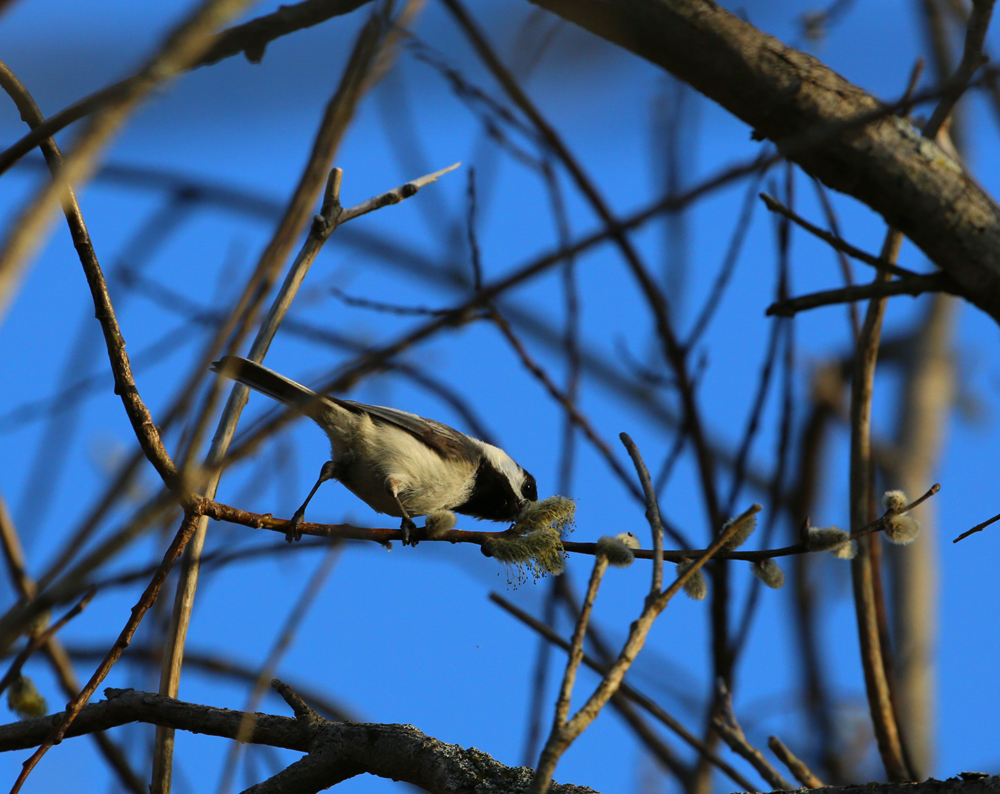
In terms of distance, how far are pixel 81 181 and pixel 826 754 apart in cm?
460

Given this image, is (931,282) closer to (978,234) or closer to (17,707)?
(978,234)

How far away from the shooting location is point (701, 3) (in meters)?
2.16

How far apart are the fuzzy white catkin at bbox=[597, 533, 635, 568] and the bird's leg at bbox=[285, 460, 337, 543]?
78 centimetres

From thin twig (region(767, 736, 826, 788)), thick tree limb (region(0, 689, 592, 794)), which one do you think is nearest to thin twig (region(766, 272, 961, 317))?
thick tree limb (region(0, 689, 592, 794))

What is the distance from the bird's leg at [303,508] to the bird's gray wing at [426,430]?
0.93ft

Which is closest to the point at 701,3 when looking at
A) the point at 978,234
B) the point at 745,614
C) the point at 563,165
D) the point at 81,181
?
the point at 978,234

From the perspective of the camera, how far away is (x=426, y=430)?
4145mm

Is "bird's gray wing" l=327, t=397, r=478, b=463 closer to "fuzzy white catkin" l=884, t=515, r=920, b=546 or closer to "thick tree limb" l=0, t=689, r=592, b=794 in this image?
"thick tree limb" l=0, t=689, r=592, b=794

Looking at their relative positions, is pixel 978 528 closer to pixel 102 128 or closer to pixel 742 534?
pixel 742 534

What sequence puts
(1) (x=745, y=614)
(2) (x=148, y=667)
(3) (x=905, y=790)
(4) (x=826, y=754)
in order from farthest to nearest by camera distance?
1. (4) (x=826, y=754)
2. (1) (x=745, y=614)
3. (2) (x=148, y=667)
4. (3) (x=905, y=790)

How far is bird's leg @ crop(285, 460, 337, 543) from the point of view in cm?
230

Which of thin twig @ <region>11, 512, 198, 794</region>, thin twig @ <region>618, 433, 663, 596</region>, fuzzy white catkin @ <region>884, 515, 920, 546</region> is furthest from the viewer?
fuzzy white catkin @ <region>884, 515, 920, 546</region>

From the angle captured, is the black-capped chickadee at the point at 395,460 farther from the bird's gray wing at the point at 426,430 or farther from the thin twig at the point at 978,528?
the thin twig at the point at 978,528

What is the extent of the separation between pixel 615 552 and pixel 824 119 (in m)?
1.12
